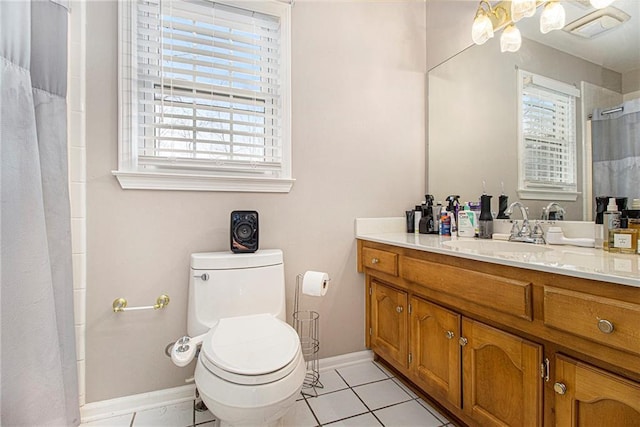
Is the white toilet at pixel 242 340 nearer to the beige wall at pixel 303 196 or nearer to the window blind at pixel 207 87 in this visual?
the beige wall at pixel 303 196

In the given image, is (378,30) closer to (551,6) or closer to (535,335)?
(551,6)

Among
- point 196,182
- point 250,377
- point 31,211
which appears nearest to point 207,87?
point 196,182

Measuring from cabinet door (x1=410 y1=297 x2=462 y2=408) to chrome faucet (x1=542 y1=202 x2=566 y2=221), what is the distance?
696mm

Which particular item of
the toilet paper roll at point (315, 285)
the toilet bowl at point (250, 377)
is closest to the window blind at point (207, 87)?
the toilet paper roll at point (315, 285)

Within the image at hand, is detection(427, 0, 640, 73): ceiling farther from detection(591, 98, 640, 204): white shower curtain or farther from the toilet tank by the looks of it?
the toilet tank

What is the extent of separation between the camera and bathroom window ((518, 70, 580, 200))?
1384 millimetres

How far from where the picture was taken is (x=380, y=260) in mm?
1664

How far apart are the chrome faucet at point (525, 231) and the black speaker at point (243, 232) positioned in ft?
4.14

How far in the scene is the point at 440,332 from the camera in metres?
1.32

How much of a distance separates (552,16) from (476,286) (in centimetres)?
129

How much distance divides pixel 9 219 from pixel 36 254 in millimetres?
132

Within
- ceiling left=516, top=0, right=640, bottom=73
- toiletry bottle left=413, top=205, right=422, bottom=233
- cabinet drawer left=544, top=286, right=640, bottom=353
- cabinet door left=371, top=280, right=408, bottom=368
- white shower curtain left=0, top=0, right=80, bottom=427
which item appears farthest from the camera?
toiletry bottle left=413, top=205, right=422, bottom=233

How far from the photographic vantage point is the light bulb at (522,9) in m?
1.47

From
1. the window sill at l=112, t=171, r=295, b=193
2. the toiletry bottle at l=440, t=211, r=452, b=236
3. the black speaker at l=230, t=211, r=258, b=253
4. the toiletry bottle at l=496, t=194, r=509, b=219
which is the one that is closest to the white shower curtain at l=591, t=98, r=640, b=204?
the toiletry bottle at l=496, t=194, r=509, b=219
